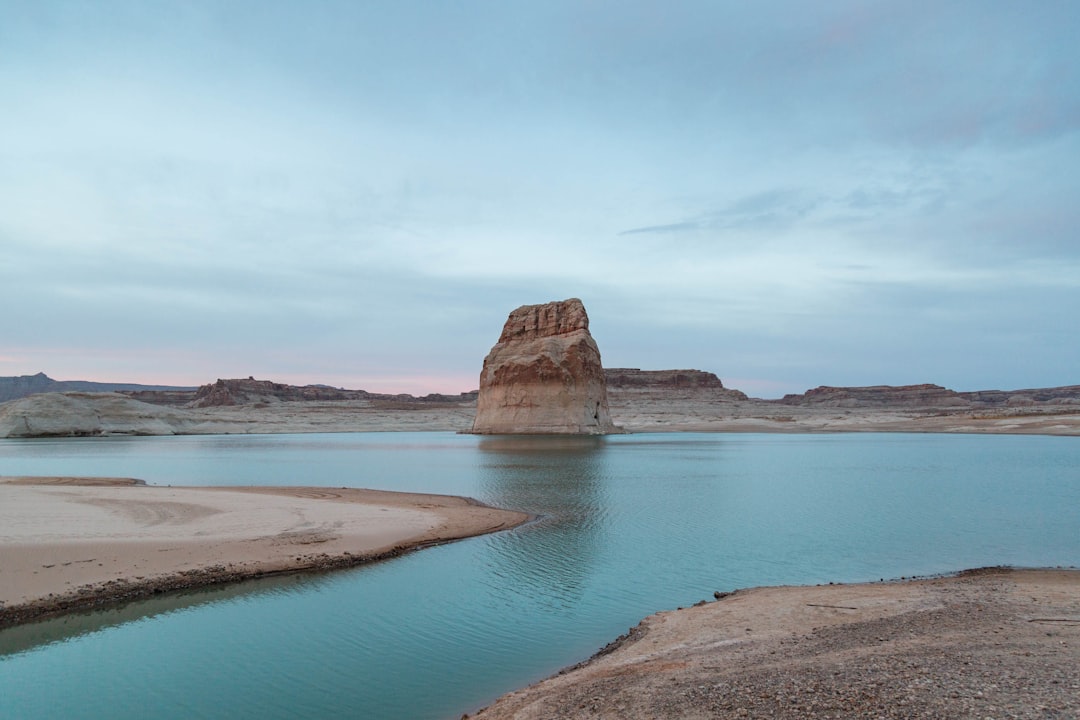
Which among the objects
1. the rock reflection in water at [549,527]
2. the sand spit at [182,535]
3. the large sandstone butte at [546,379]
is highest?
the large sandstone butte at [546,379]

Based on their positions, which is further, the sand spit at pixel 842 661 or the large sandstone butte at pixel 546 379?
the large sandstone butte at pixel 546 379

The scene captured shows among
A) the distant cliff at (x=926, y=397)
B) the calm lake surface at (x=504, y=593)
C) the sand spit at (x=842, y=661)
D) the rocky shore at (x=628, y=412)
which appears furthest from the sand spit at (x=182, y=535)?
the distant cliff at (x=926, y=397)

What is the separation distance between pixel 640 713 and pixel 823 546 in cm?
1067

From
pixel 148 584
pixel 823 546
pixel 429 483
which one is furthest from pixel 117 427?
pixel 823 546

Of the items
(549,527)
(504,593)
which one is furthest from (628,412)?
(504,593)

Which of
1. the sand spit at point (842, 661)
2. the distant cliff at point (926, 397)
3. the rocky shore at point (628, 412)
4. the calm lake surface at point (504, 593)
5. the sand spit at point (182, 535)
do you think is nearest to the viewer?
the sand spit at point (842, 661)

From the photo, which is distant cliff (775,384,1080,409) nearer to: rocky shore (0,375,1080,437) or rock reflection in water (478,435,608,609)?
rocky shore (0,375,1080,437)

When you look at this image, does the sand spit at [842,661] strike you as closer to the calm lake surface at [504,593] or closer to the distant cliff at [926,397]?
the calm lake surface at [504,593]

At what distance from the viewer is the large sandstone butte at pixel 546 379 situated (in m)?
66.2

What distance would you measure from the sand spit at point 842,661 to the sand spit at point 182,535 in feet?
24.3

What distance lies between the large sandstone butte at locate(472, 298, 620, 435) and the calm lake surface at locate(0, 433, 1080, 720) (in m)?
39.6

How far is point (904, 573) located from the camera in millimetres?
12273

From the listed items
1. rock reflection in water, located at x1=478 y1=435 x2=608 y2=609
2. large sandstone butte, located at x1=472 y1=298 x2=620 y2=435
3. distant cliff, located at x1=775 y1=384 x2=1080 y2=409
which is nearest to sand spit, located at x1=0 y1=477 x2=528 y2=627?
rock reflection in water, located at x1=478 y1=435 x2=608 y2=609

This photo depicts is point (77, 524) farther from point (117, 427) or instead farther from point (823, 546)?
point (117, 427)
